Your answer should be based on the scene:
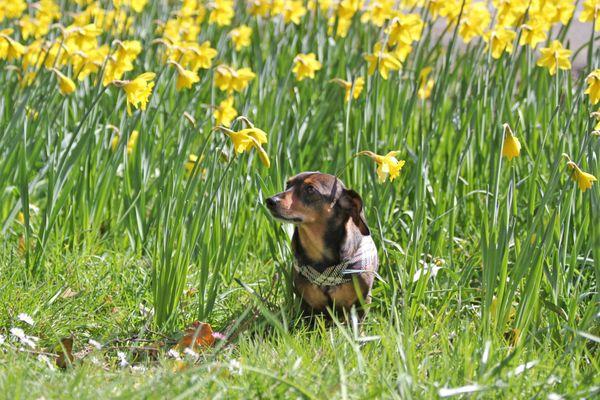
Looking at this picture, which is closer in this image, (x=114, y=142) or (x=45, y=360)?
(x=45, y=360)

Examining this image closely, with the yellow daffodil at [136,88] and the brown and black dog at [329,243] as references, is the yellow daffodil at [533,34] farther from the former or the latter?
the yellow daffodil at [136,88]

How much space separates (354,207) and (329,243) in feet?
0.52

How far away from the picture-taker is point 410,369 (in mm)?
2623

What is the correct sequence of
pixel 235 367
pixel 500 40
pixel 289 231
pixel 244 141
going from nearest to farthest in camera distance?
pixel 235 367, pixel 244 141, pixel 289 231, pixel 500 40

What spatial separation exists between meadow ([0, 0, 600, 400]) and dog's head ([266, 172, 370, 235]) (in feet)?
0.61

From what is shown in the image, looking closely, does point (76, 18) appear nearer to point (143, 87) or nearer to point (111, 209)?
point (111, 209)

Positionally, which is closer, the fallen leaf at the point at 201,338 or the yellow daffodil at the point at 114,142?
the fallen leaf at the point at 201,338

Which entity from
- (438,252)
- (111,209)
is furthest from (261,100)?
(438,252)

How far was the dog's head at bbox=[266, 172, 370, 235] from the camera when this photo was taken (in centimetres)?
317

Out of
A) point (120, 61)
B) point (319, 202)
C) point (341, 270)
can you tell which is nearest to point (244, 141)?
point (319, 202)

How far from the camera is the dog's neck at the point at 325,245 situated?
3.33 metres

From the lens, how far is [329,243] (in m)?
3.34

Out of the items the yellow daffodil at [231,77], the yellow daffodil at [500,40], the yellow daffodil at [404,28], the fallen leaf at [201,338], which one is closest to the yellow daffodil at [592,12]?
the yellow daffodil at [500,40]

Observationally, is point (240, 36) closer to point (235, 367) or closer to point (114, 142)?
point (114, 142)
